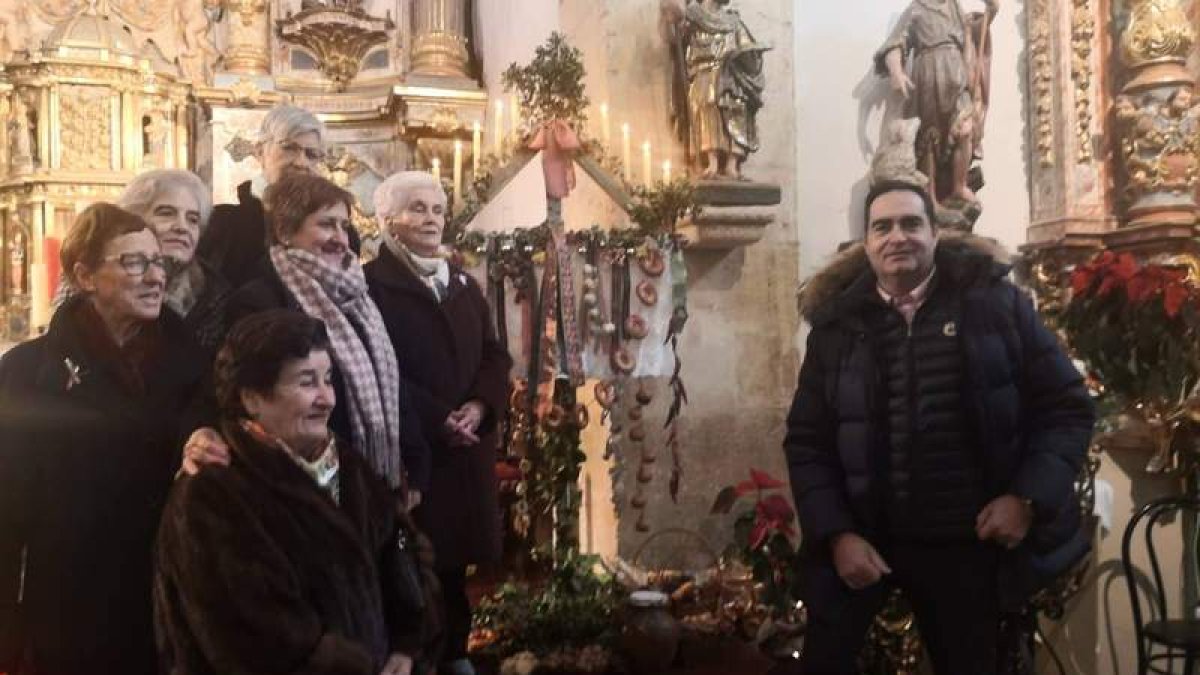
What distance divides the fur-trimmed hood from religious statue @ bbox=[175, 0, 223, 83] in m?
6.72

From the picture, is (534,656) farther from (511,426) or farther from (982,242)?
(982,242)

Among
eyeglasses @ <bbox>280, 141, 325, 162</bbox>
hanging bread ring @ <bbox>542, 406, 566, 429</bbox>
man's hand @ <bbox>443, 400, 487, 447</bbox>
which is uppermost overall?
eyeglasses @ <bbox>280, 141, 325, 162</bbox>

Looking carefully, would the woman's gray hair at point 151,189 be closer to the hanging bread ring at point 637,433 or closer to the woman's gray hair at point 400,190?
the woman's gray hair at point 400,190

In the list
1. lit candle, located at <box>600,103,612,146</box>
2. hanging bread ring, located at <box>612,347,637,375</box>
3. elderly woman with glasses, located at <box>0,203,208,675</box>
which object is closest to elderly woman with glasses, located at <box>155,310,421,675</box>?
elderly woman with glasses, located at <box>0,203,208,675</box>

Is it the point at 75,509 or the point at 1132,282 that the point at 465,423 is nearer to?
the point at 75,509

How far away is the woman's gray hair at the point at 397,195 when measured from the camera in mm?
2943

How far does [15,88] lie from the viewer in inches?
297

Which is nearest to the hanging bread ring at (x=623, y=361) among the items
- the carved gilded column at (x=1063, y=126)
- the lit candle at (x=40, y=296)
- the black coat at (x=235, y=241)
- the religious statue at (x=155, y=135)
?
the black coat at (x=235, y=241)

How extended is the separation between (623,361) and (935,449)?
1856mm

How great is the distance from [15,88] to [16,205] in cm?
81

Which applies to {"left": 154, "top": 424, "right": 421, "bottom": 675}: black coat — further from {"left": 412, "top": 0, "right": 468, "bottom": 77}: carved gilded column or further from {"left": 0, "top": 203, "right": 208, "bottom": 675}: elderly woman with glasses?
{"left": 412, "top": 0, "right": 468, "bottom": 77}: carved gilded column

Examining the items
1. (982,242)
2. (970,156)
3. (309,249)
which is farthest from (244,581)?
(970,156)

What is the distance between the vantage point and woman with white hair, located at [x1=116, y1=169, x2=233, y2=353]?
246 cm

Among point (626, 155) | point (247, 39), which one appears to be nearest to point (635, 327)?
point (626, 155)
